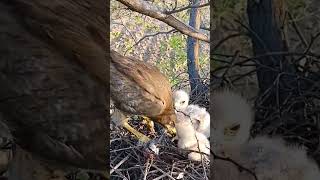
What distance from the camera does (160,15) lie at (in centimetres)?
153

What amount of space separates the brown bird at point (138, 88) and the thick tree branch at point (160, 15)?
20cm

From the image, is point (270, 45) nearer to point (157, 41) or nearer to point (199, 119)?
point (199, 119)

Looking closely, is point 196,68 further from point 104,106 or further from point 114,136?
point 104,106

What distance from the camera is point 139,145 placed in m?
1.45

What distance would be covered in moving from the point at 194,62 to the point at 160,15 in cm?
19

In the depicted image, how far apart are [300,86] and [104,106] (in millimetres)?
414

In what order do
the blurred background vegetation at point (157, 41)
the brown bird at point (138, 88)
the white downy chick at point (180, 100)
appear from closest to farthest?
the brown bird at point (138, 88) < the white downy chick at point (180, 100) < the blurred background vegetation at point (157, 41)

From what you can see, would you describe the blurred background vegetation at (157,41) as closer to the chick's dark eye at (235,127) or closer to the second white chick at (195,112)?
the second white chick at (195,112)

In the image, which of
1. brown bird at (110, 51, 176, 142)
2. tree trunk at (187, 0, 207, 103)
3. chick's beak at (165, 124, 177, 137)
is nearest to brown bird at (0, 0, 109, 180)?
brown bird at (110, 51, 176, 142)

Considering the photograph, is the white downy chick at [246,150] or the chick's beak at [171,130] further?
the chick's beak at [171,130]

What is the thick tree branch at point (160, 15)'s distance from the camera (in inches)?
59.6

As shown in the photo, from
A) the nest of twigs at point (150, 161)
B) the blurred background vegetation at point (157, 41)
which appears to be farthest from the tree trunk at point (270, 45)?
the blurred background vegetation at point (157, 41)

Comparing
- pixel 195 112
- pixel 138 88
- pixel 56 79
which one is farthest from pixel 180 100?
pixel 56 79

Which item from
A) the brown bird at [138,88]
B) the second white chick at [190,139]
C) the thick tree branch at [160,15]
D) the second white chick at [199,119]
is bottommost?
the second white chick at [190,139]
